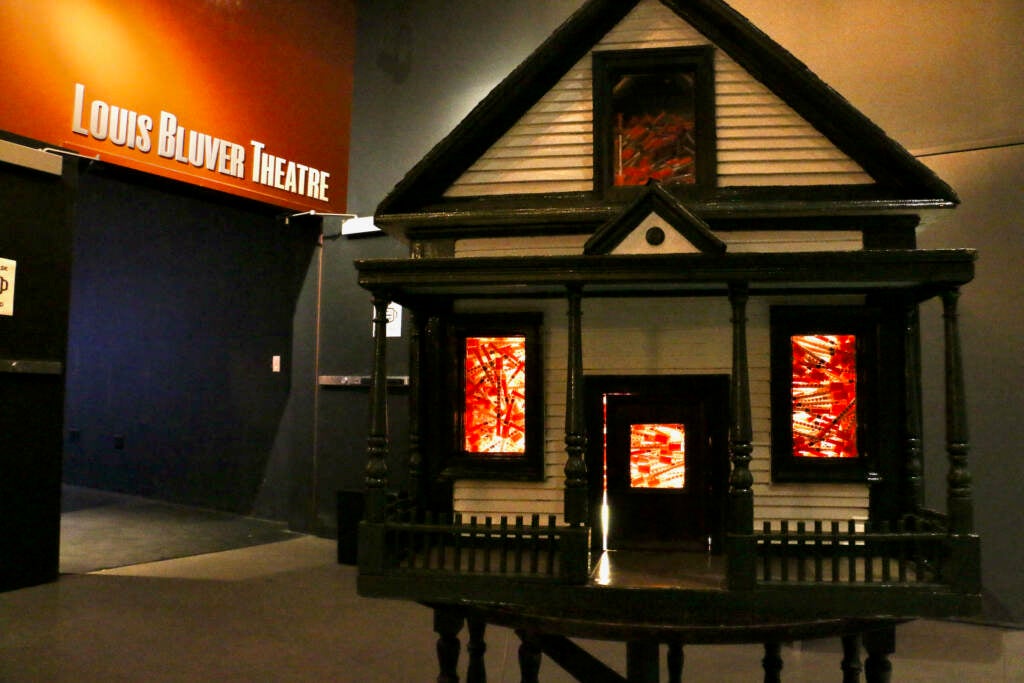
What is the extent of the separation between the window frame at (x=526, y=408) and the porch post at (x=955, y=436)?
2.13m

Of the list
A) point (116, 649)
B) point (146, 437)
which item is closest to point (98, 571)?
point (116, 649)

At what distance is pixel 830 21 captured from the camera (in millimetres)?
7984

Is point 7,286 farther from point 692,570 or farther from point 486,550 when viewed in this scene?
point 692,570

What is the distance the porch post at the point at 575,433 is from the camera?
372cm

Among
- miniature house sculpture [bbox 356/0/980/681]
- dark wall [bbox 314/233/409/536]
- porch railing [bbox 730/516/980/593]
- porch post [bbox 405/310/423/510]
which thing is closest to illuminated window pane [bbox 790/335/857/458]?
miniature house sculpture [bbox 356/0/980/681]

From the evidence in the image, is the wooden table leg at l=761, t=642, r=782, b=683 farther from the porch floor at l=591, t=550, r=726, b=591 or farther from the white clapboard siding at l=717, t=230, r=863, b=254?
the white clapboard siding at l=717, t=230, r=863, b=254

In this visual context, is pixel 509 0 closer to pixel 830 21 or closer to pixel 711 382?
pixel 830 21

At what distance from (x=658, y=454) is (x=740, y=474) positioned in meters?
1.04

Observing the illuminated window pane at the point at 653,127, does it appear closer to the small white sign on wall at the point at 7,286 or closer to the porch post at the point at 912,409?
the porch post at the point at 912,409

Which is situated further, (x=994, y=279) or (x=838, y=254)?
(x=994, y=279)

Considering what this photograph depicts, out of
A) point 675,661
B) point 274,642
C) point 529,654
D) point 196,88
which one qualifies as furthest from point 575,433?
point 196,88

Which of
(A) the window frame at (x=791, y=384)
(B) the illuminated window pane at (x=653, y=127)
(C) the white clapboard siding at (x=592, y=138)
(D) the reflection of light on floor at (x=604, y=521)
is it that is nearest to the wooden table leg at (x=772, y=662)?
(A) the window frame at (x=791, y=384)

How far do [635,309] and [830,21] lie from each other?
5.23m

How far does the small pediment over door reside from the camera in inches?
151
